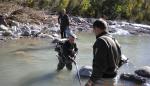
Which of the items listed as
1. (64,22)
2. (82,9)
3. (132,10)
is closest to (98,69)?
(64,22)

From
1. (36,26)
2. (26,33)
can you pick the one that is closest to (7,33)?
(26,33)

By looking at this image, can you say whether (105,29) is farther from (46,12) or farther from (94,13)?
(94,13)

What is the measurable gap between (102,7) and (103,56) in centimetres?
3215

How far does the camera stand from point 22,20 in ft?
85.7

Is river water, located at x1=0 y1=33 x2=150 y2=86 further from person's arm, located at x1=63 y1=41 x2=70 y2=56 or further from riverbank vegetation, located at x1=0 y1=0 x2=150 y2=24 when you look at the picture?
riverbank vegetation, located at x1=0 y1=0 x2=150 y2=24

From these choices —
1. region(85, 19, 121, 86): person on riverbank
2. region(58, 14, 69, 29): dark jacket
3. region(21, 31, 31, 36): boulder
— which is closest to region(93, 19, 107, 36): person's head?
region(85, 19, 121, 86): person on riverbank

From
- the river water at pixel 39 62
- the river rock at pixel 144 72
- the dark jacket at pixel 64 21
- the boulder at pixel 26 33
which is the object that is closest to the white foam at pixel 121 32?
the river water at pixel 39 62

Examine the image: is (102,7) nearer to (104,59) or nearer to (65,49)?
(65,49)

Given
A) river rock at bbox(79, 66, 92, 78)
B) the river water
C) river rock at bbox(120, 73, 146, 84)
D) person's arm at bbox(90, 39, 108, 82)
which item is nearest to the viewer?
person's arm at bbox(90, 39, 108, 82)

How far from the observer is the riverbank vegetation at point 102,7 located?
34147mm

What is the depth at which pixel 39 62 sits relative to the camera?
591 inches

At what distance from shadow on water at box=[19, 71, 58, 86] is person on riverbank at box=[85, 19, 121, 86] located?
18.8 feet

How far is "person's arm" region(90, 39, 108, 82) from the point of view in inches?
231

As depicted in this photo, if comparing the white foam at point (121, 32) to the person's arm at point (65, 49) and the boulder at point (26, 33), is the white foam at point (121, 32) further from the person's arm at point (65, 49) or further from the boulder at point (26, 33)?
the person's arm at point (65, 49)
